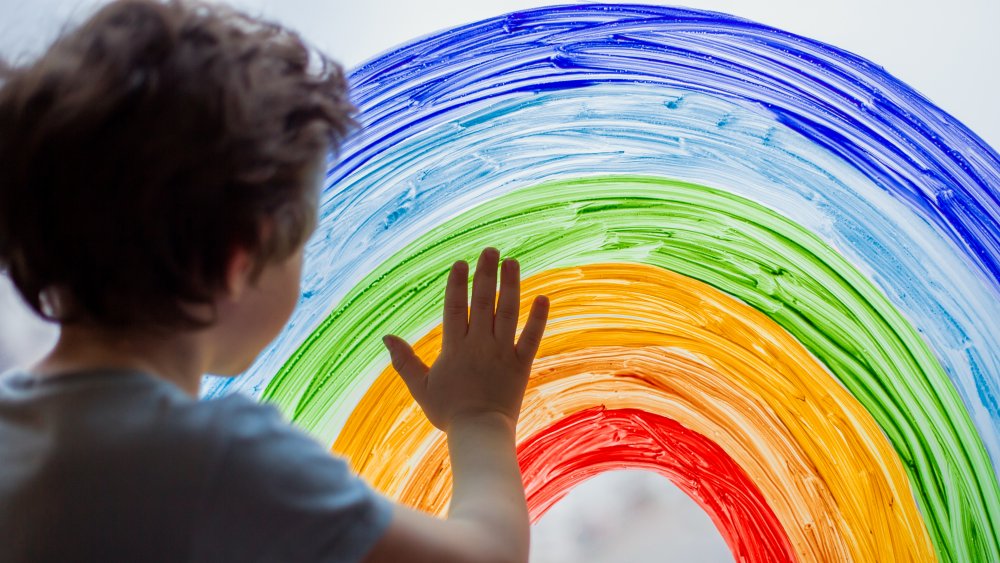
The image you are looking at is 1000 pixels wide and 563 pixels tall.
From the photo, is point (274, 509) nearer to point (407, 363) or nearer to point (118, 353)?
point (118, 353)

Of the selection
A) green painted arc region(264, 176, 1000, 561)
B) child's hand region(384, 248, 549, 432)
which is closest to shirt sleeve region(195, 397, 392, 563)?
child's hand region(384, 248, 549, 432)

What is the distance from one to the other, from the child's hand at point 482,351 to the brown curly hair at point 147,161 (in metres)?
0.19

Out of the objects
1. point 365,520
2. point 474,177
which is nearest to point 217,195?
point 365,520

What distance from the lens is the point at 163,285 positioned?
1.50ft

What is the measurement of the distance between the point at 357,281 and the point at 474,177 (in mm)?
147

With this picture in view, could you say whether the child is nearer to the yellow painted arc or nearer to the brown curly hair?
the brown curly hair

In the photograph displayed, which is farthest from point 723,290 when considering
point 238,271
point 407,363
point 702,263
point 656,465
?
point 238,271

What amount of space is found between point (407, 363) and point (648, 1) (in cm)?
38

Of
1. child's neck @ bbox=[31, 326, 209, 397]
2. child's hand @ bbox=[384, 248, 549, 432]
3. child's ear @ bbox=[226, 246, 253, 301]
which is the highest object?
child's hand @ bbox=[384, 248, 549, 432]

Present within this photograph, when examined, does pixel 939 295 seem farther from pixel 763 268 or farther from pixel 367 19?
pixel 367 19

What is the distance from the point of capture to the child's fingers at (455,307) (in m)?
0.64

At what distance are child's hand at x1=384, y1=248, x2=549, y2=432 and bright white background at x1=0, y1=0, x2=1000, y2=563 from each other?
9.0 inches

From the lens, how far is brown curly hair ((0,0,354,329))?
1.42 ft

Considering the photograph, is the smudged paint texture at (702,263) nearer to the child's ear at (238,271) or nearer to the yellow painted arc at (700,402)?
the yellow painted arc at (700,402)
